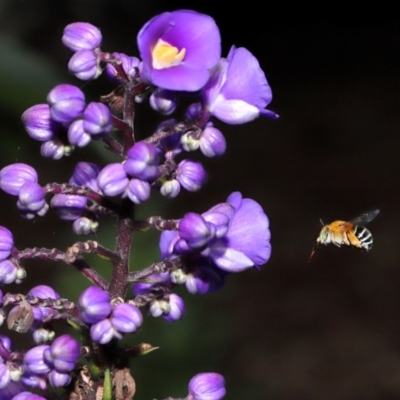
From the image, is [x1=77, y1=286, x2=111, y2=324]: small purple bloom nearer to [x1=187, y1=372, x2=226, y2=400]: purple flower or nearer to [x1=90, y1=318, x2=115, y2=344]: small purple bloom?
[x1=90, y1=318, x2=115, y2=344]: small purple bloom

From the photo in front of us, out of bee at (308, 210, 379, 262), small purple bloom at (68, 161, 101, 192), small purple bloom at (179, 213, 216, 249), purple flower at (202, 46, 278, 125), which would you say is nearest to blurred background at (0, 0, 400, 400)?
bee at (308, 210, 379, 262)

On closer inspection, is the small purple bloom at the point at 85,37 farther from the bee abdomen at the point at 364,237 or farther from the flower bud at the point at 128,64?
the bee abdomen at the point at 364,237

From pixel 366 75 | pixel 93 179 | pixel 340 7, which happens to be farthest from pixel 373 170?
pixel 93 179

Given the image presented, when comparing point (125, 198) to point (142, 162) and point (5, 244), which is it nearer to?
point (142, 162)

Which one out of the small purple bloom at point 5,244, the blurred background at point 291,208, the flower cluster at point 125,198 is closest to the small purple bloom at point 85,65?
the flower cluster at point 125,198

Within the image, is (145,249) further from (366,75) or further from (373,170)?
(366,75)

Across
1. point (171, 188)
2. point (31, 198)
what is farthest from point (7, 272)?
point (171, 188)
